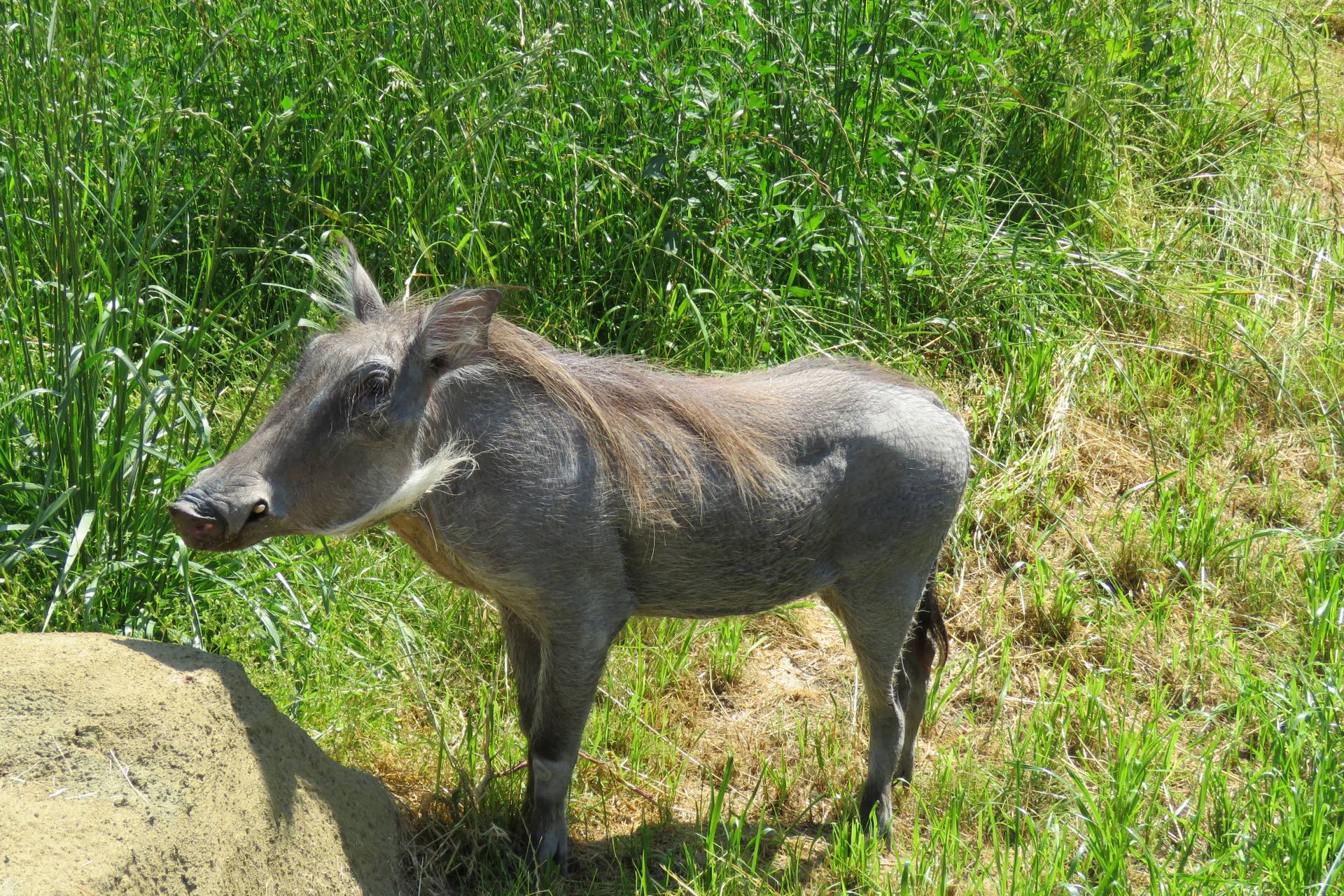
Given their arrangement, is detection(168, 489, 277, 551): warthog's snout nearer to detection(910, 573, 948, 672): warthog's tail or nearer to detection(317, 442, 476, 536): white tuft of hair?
detection(317, 442, 476, 536): white tuft of hair

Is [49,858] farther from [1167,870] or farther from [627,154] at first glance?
[627,154]

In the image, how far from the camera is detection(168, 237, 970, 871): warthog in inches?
103

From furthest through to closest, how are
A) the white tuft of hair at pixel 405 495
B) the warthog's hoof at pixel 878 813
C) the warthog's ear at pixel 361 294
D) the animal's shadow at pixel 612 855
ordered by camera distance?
the warthog's hoof at pixel 878 813 < the animal's shadow at pixel 612 855 < the warthog's ear at pixel 361 294 < the white tuft of hair at pixel 405 495

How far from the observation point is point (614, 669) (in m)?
3.73

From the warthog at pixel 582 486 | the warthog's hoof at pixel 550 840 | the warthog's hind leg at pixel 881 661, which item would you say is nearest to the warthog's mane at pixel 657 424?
the warthog at pixel 582 486

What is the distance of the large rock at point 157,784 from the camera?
7.13ft

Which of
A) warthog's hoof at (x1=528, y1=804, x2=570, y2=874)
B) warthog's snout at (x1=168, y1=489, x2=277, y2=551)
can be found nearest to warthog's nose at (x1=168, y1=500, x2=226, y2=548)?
warthog's snout at (x1=168, y1=489, x2=277, y2=551)

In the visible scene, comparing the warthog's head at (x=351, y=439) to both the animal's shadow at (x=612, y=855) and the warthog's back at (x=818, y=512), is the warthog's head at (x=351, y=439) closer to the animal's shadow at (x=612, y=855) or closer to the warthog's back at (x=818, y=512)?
the warthog's back at (x=818, y=512)

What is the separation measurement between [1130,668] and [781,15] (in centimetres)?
256

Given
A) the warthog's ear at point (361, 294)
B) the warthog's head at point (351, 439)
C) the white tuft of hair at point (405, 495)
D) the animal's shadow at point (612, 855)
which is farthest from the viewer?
the animal's shadow at point (612, 855)

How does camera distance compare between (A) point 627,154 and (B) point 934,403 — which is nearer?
(B) point 934,403

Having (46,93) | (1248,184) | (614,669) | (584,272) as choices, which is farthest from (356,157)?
(1248,184)

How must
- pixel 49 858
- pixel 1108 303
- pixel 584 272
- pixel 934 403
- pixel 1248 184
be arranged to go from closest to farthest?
pixel 49 858, pixel 934 403, pixel 584 272, pixel 1108 303, pixel 1248 184

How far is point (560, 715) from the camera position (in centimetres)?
297
